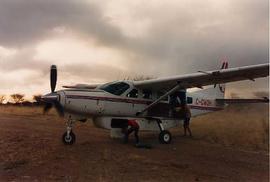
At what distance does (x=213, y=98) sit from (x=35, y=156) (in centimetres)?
1292

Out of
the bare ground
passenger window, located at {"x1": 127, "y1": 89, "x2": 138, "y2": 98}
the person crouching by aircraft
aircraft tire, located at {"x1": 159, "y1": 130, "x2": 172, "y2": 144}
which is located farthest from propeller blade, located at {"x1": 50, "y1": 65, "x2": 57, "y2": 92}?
aircraft tire, located at {"x1": 159, "y1": 130, "x2": 172, "y2": 144}

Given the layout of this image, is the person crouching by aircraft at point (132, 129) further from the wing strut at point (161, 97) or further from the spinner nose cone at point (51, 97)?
the spinner nose cone at point (51, 97)

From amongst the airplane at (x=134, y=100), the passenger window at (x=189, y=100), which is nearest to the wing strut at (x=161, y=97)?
the airplane at (x=134, y=100)

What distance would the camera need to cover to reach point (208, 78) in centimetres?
1608

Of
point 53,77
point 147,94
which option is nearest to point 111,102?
point 147,94

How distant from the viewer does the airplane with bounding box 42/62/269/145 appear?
45.9ft

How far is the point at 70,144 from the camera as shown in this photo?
13.6 metres

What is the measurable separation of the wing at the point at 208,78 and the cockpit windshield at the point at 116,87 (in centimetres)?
63

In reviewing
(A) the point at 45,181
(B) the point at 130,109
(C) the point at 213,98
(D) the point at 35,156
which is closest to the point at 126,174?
(A) the point at 45,181

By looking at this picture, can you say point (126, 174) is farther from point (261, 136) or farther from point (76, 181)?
point (261, 136)

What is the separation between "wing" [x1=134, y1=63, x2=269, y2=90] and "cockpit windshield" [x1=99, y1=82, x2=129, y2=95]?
629 mm

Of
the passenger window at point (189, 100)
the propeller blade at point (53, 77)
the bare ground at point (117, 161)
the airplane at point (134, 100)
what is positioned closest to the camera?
the bare ground at point (117, 161)

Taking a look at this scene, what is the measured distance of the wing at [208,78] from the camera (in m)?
14.9

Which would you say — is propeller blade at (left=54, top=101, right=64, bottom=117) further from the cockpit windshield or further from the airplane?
the cockpit windshield
